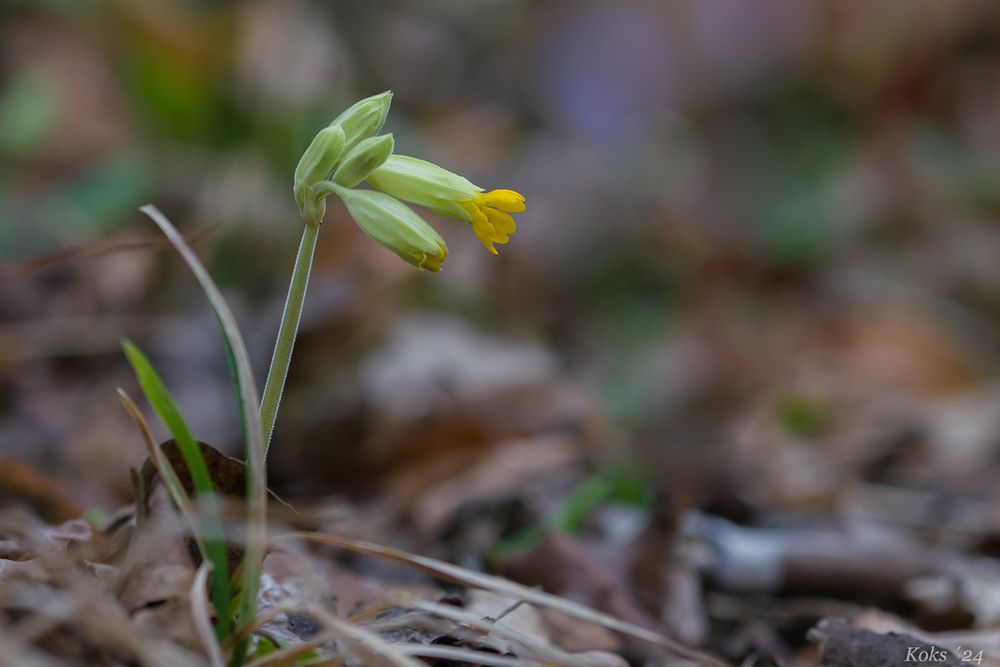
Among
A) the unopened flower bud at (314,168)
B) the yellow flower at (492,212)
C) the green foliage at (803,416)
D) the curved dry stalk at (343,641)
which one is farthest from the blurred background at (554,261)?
the curved dry stalk at (343,641)

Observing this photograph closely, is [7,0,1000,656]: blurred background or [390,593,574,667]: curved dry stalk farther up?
[7,0,1000,656]: blurred background

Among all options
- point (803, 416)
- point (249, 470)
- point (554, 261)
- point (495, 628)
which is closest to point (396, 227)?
point (249, 470)

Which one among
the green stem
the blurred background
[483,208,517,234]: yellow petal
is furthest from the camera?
the blurred background

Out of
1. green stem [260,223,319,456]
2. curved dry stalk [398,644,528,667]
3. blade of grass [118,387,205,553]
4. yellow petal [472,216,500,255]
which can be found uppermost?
yellow petal [472,216,500,255]

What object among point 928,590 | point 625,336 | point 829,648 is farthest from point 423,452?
point 625,336

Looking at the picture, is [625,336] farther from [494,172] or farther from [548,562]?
[548,562]

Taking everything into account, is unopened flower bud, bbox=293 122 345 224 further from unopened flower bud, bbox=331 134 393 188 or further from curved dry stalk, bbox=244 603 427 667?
curved dry stalk, bbox=244 603 427 667

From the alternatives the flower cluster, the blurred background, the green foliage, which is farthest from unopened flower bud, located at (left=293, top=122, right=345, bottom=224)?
the green foliage
